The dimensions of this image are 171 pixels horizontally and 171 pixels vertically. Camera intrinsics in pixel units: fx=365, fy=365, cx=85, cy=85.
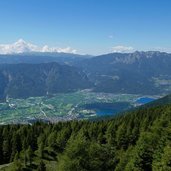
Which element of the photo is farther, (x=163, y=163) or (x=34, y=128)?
(x=34, y=128)

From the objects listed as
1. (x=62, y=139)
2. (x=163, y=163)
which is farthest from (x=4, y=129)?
(x=163, y=163)

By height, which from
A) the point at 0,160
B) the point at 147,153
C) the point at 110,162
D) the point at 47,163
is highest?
the point at 147,153

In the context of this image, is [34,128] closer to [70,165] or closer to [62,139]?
[62,139]

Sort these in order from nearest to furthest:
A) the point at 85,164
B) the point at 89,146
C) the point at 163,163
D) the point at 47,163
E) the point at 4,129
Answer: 1. the point at 163,163
2. the point at 85,164
3. the point at 89,146
4. the point at 47,163
5. the point at 4,129

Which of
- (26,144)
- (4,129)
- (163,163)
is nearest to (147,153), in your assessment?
(163,163)

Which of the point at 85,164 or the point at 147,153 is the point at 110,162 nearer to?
the point at 85,164

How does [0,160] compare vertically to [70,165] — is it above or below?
below

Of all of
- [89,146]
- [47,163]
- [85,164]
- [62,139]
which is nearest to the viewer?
[85,164]
